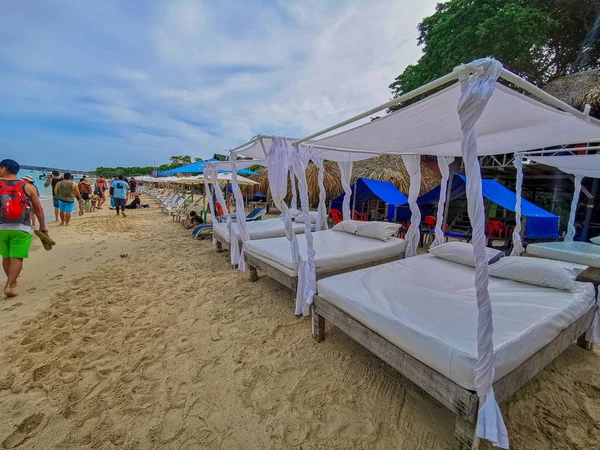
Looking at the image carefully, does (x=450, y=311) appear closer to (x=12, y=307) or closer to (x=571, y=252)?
(x=571, y=252)

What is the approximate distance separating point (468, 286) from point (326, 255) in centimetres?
160

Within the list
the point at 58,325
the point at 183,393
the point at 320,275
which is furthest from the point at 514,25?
the point at 58,325

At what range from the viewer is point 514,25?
7.93 m

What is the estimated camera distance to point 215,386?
6.40 ft

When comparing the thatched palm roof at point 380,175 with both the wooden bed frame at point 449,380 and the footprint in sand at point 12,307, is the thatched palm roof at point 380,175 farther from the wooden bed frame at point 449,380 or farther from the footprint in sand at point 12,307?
the footprint in sand at point 12,307

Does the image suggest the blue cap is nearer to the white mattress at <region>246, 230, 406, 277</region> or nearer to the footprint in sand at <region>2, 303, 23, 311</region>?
the footprint in sand at <region>2, 303, 23, 311</region>

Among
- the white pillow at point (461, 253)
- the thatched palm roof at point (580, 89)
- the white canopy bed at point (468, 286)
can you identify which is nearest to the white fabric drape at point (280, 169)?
the white canopy bed at point (468, 286)

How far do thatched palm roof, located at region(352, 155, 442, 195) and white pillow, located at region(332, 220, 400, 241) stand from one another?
5.90 m

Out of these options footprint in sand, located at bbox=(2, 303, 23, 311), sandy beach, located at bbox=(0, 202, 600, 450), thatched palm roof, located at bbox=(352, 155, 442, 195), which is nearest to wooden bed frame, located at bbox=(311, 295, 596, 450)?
sandy beach, located at bbox=(0, 202, 600, 450)

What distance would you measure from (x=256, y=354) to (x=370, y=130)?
102 inches

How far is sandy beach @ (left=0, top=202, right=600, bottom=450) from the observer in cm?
157

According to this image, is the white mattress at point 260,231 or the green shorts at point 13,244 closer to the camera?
the green shorts at point 13,244

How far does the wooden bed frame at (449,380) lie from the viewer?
137 cm

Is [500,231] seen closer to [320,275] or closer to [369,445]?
[320,275]
